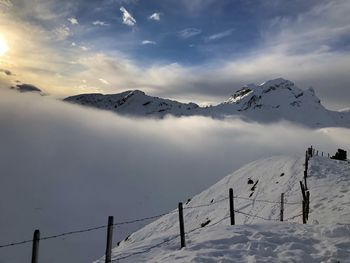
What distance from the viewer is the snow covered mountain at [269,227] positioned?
15.2 meters

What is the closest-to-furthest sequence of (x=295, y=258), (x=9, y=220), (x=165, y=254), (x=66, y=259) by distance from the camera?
(x=295, y=258), (x=165, y=254), (x=66, y=259), (x=9, y=220)

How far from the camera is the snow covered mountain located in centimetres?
1519

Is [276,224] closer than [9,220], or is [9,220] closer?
[276,224]

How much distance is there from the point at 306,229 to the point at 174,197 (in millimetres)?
173240

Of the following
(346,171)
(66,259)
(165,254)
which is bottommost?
(66,259)

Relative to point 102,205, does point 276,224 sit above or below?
above

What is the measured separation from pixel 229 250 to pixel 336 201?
14073mm

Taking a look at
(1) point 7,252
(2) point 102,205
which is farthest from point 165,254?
(2) point 102,205

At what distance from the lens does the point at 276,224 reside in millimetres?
19750

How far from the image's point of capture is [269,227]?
18.9 meters

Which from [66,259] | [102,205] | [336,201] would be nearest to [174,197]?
[102,205]

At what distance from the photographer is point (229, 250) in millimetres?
15430

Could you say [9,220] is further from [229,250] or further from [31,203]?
[229,250]

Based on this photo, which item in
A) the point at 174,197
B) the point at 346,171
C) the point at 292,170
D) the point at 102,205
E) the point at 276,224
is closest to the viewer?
the point at 276,224
